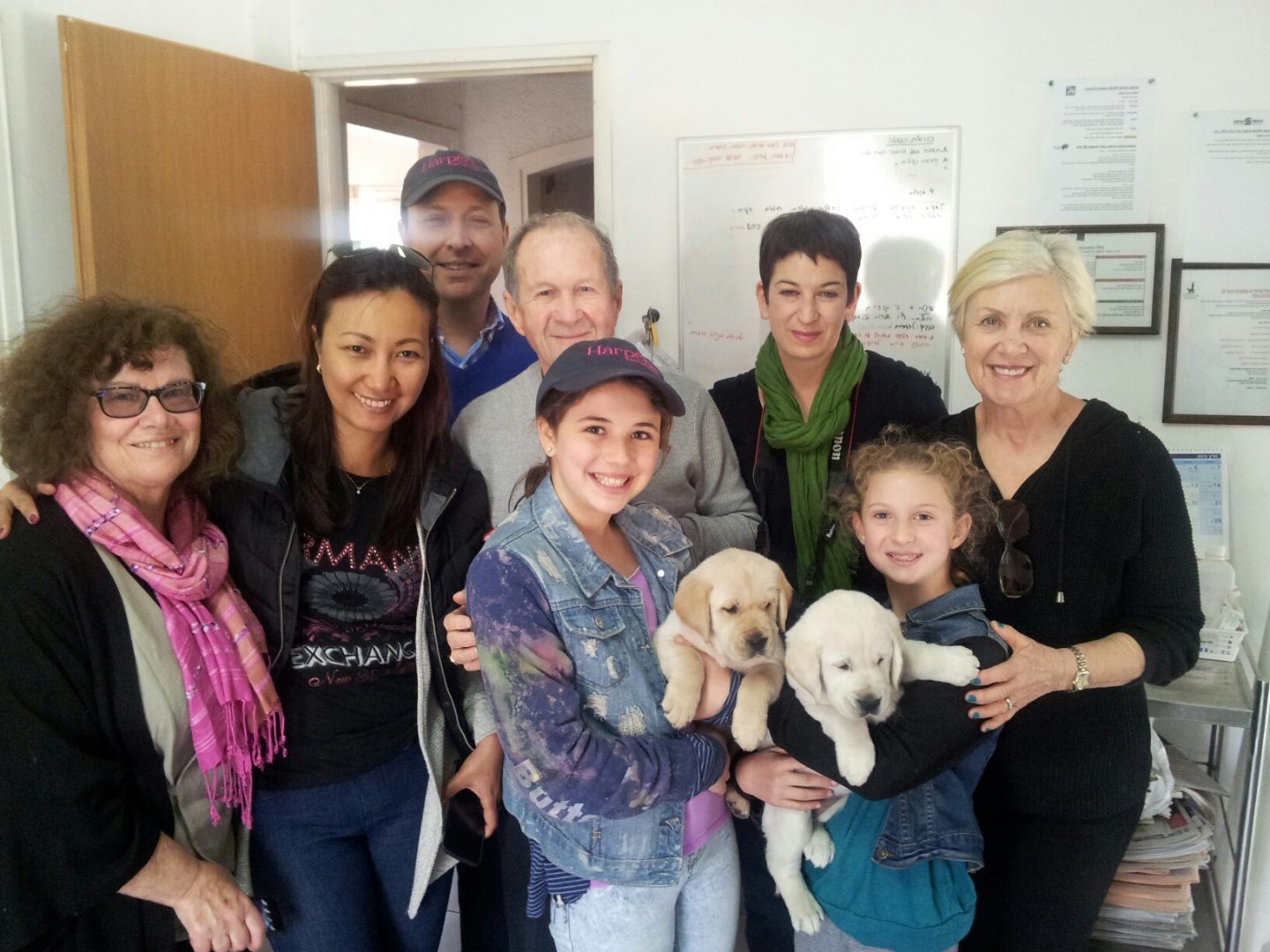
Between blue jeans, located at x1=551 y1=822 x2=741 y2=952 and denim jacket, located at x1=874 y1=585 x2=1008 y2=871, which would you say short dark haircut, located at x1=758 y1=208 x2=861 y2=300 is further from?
blue jeans, located at x1=551 y1=822 x2=741 y2=952

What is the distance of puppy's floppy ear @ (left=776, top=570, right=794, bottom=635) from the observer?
1394 millimetres

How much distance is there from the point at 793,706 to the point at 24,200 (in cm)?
243

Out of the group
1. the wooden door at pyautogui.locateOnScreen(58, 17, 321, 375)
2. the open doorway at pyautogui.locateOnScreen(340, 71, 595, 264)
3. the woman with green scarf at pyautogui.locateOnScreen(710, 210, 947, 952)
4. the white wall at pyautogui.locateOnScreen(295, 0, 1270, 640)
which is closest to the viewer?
the woman with green scarf at pyautogui.locateOnScreen(710, 210, 947, 952)

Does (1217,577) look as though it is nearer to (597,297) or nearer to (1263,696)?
(1263,696)

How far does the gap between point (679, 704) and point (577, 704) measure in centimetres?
17

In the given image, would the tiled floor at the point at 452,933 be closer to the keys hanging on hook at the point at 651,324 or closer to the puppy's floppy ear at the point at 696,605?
the puppy's floppy ear at the point at 696,605

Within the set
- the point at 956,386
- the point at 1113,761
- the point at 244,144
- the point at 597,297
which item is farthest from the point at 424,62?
the point at 1113,761

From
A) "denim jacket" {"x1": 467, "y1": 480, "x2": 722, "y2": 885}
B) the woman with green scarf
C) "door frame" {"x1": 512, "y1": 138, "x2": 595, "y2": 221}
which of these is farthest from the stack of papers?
"door frame" {"x1": 512, "y1": 138, "x2": 595, "y2": 221}

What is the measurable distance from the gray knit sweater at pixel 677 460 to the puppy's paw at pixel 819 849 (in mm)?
519

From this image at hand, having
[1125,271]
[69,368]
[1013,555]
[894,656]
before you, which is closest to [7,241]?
[69,368]

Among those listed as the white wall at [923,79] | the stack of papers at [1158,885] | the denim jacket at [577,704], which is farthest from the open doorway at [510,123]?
the stack of papers at [1158,885]

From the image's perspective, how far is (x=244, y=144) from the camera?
3.00m

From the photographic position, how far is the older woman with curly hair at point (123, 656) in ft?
4.21

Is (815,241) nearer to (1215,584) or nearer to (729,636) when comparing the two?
(729,636)
